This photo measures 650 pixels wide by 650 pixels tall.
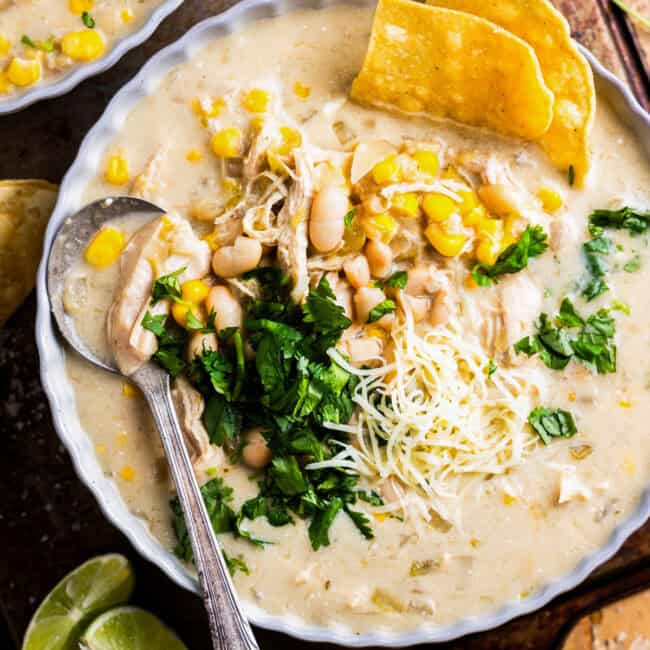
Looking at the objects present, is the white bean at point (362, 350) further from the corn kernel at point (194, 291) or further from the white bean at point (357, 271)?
the corn kernel at point (194, 291)

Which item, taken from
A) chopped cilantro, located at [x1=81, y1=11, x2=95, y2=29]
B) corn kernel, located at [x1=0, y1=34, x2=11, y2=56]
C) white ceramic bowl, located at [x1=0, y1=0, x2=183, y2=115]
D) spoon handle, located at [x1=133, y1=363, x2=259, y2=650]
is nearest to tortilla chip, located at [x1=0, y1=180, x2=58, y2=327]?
white ceramic bowl, located at [x1=0, y1=0, x2=183, y2=115]

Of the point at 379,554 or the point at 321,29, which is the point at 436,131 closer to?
the point at 321,29

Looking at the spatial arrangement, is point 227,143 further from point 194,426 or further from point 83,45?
point 194,426

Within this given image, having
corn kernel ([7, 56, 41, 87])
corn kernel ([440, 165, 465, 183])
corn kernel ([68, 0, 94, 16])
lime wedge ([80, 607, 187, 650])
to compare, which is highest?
corn kernel ([68, 0, 94, 16])

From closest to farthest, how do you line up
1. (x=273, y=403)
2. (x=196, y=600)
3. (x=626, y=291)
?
1. (x=273, y=403)
2. (x=626, y=291)
3. (x=196, y=600)

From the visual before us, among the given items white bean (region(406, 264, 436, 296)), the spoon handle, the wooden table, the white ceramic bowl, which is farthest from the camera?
the wooden table

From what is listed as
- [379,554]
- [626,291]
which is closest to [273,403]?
[379,554]

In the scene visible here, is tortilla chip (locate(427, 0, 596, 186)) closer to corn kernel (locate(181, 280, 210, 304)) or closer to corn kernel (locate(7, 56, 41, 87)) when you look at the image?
corn kernel (locate(181, 280, 210, 304))

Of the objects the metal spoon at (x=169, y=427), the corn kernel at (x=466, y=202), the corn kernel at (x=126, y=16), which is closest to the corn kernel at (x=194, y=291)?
the metal spoon at (x=169, y=427)
